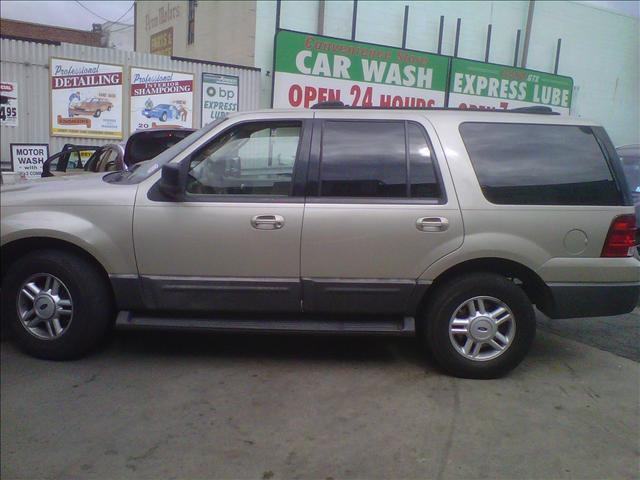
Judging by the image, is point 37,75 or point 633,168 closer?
point 633,168

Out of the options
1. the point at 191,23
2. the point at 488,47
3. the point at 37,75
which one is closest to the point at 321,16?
the point at 488,47

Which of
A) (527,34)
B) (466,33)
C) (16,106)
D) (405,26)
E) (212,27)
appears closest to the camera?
(16,106)

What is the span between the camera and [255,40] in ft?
49.7

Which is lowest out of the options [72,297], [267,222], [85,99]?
[72,297]

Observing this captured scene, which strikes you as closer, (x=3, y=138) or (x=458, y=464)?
(x=458, y=464)

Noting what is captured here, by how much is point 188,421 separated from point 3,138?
36.5ft

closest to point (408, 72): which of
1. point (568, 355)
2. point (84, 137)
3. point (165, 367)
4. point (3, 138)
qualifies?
point (84, 137)

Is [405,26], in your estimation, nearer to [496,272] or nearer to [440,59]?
[440,59]

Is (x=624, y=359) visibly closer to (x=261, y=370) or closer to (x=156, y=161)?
(x=261, y=370)

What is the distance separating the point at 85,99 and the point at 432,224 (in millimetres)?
11412

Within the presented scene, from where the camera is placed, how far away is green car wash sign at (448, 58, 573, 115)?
17.5m

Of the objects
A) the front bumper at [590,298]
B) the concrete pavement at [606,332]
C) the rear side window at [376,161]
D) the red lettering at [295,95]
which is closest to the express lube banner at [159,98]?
the red lettering at [295,95]

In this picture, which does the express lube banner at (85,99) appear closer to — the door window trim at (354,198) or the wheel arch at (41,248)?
the wheel arch at (41,248)

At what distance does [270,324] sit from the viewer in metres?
4.16
